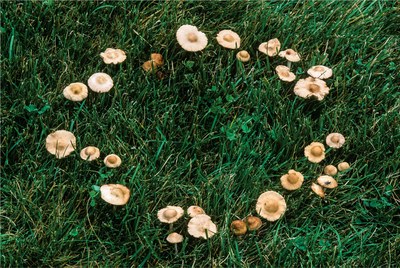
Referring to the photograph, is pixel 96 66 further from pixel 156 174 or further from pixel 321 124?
pixel 321 124

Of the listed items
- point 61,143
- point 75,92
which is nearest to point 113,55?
point 75,92

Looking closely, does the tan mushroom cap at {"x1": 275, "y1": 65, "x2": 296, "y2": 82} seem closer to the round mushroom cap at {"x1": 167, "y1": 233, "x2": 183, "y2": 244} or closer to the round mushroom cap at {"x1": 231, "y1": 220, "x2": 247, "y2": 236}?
the round mushroom cap at {"x1": 231, "y1": 220, "x2": 247, "y2": 236}

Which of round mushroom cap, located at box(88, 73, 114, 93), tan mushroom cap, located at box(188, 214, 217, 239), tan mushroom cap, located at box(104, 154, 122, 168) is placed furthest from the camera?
round mushroom cap, located at box(88, 73, 114, 93)

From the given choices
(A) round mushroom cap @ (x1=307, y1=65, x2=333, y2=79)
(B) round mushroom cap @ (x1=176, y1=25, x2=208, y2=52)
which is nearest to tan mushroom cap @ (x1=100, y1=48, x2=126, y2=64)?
(B) round mushroom cap @ (x1=176, y1=25, x2=208, y2=52)

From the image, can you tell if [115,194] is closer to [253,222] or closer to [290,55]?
[253,222]

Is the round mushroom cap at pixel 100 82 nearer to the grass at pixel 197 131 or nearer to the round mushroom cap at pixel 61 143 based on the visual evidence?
the grass at pixel 197 131

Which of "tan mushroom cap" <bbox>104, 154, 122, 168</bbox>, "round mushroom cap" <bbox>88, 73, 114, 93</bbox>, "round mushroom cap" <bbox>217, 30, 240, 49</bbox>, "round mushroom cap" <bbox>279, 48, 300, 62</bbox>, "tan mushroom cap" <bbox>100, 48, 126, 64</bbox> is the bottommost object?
"tan mushroom cap" <bbox>104, 154, 122, 168</bbox>
